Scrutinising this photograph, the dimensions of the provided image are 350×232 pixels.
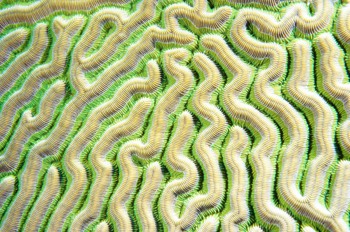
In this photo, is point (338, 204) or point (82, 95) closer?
point (338, 204)

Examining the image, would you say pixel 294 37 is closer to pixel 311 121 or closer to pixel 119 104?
pixel 311 121

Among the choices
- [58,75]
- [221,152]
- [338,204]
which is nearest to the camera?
[338,204]

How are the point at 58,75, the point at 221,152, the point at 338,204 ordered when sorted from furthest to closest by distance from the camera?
the point at 58,75 < the point at 221,152 < the point at 338,204

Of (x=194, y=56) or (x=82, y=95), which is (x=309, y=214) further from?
(x=82, y=95)

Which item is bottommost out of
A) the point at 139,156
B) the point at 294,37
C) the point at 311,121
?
the point at 139,156

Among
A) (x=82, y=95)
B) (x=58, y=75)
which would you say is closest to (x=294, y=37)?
(x=82, y=95)

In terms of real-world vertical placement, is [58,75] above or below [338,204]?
above
